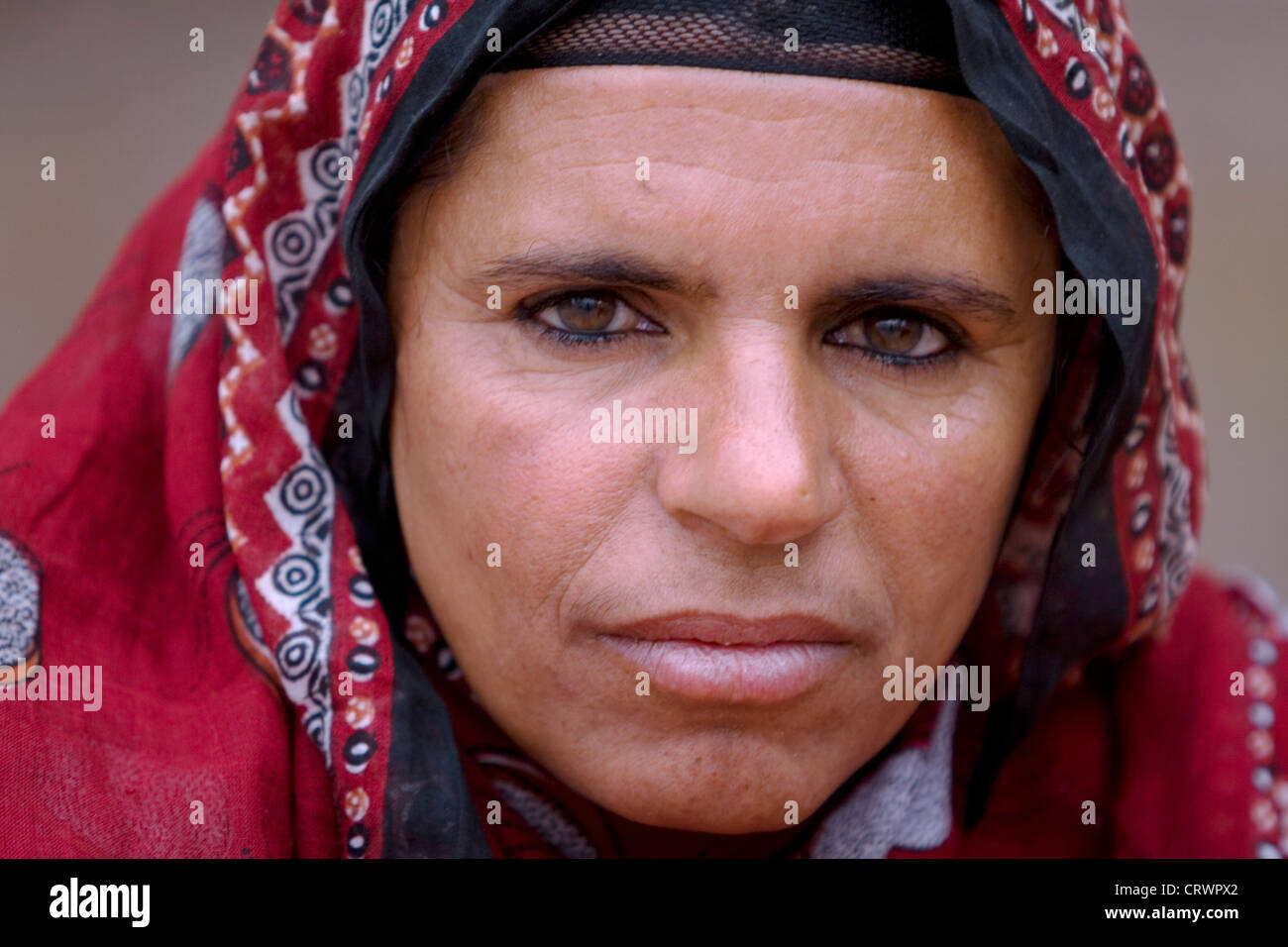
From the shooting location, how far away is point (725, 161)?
138cm

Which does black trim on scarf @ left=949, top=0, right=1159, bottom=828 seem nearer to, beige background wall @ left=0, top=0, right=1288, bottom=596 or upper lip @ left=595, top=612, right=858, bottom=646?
upper lip @ left=595, top=612, right=858, bottom=646

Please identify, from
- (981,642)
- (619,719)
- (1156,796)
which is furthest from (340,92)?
(1156,796)

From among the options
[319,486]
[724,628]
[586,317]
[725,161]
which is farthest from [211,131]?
[724,628]

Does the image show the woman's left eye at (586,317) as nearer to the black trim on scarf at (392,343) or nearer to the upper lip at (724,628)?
the black trim on scarf at (392,343)

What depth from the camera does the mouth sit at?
141 centimetres

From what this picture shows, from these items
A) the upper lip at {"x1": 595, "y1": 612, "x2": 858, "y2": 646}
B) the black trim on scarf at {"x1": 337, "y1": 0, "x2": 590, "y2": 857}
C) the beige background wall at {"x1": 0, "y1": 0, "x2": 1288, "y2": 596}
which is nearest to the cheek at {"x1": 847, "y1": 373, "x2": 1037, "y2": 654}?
the upper lip at {"x1": 595, "y1": 612, "x2": 858, "y2": 646}

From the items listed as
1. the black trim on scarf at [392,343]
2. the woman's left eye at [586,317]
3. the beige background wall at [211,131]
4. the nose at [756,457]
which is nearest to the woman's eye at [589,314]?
the woman's left eye at [586,317]

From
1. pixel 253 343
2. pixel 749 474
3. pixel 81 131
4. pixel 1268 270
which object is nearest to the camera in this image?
pixel 749 474

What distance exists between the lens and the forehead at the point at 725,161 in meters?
1.38

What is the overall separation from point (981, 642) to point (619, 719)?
0.66m

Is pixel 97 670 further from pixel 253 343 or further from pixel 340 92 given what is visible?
pixel 340 92

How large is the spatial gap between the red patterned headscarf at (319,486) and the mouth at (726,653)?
29 centimetres

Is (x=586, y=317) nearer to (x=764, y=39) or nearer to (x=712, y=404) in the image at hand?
(x=712, y=404)

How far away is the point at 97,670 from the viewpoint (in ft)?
5.09
